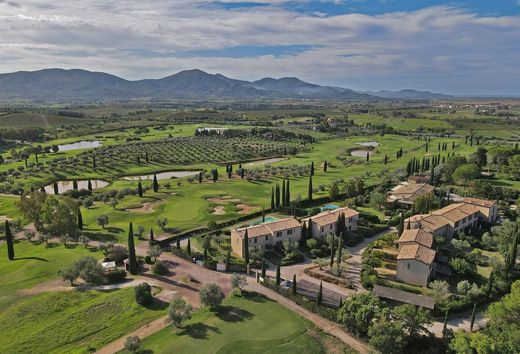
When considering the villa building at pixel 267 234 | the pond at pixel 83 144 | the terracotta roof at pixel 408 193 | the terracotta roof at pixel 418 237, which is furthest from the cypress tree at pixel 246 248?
the pond at pixel 83 144

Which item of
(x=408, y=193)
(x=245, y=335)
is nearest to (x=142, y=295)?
(x=245, y=335)

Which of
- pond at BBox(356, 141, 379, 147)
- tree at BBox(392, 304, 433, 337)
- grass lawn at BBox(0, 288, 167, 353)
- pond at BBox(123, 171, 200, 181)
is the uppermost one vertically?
pond at BBox(356, 141, 379, 147)

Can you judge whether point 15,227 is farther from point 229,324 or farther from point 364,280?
point 364,280

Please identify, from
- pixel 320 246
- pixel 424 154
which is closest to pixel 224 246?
pixel 320 246

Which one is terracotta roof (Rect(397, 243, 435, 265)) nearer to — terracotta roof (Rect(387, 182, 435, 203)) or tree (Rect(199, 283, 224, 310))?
tree (Rect(199, 283, 224, 310))

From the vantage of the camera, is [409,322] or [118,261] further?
[118,261]

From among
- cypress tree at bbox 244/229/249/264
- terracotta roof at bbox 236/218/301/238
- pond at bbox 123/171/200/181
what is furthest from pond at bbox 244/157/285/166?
cypress tree at bbox 244/229/249/264
